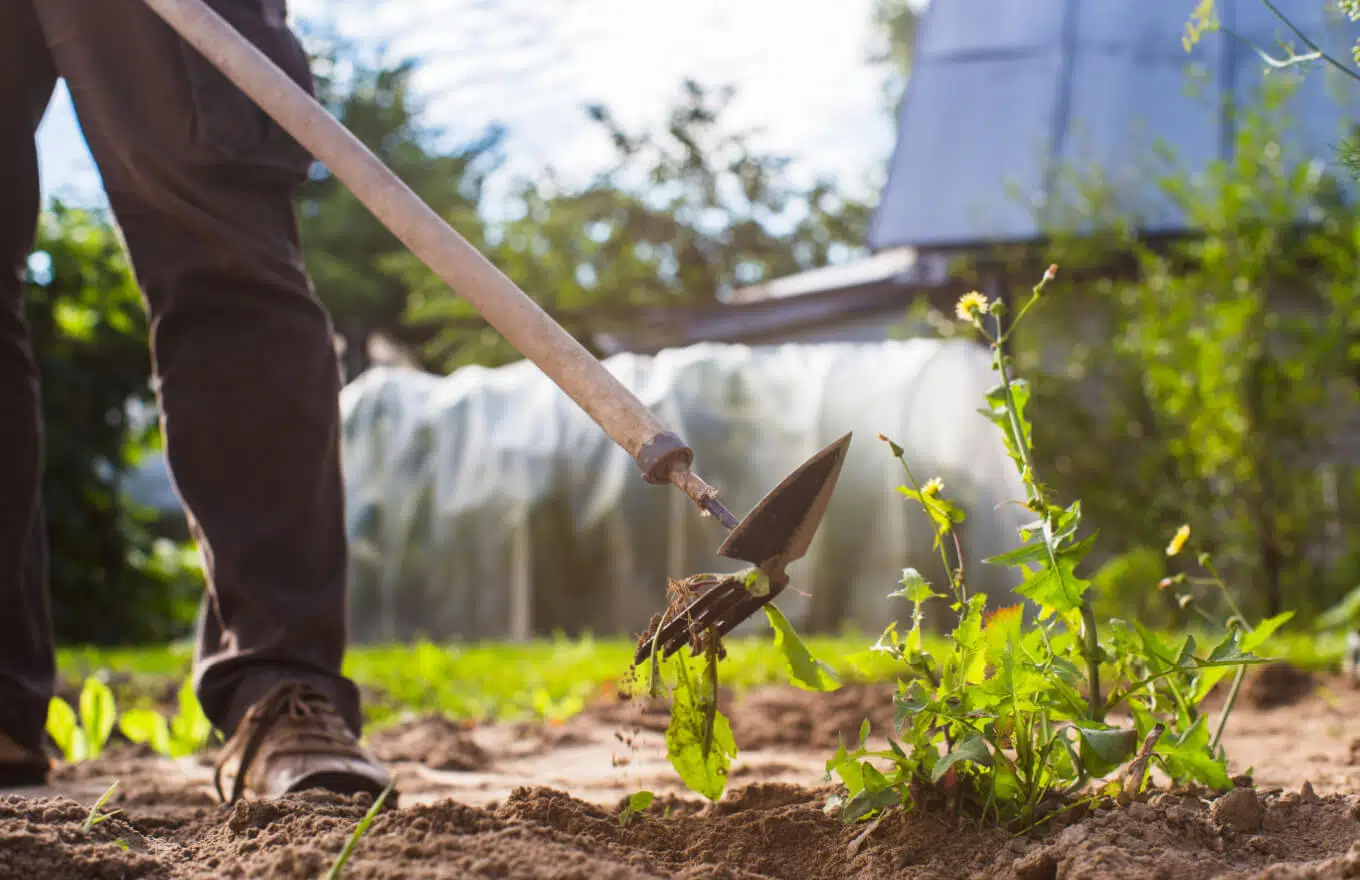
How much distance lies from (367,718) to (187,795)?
4.76 ft

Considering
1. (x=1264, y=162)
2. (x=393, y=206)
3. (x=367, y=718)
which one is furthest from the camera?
(x=1264, y=162)

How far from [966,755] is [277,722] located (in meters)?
0.97

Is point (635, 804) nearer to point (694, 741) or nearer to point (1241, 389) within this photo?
point (694, 741)

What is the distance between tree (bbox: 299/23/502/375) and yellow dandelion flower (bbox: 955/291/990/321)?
1747cm

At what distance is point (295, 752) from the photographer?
5.61 feet

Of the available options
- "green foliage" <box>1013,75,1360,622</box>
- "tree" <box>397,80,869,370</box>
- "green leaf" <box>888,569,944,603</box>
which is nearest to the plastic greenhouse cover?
"green foliage" <box>1013,75,1360,622</box>

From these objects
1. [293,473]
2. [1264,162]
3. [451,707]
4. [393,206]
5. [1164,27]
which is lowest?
[451,707]

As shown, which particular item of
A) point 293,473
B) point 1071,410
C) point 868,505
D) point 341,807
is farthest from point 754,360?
point 341,807

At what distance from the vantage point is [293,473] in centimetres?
192

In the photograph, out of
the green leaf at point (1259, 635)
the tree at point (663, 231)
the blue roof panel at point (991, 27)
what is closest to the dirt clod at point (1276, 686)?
the green leaf at point (1259, 635)

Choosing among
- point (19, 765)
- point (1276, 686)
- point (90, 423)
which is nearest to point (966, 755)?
point (19, 765)

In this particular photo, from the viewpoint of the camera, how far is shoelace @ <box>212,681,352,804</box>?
1.75m

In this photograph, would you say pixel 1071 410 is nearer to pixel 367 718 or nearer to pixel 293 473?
pixel 367 718

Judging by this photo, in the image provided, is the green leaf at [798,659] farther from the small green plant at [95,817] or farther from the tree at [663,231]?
the tree at [663,231]
